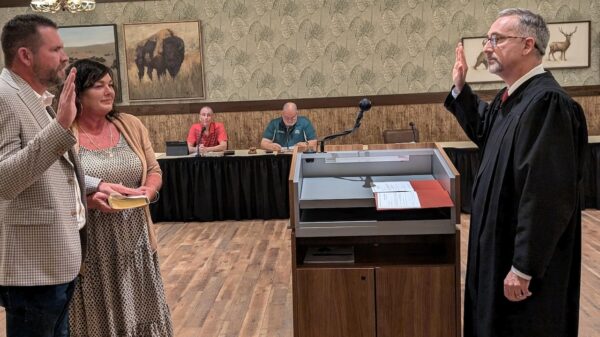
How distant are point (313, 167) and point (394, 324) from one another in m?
0.73

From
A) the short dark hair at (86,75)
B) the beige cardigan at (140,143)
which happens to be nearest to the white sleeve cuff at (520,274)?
the beige cardigan at (140,143)

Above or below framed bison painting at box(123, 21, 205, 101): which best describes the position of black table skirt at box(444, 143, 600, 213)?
below

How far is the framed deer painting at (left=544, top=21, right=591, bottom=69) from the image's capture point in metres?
7.63

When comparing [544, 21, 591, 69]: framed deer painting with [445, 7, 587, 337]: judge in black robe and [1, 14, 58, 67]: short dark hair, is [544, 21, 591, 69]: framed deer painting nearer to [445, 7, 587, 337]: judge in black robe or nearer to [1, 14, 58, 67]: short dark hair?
[445, 7, 587, 337]: judge in black robe

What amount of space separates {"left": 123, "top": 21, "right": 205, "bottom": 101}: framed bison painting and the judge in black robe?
6.42m

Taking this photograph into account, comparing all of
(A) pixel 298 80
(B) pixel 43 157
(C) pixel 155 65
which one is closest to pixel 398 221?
(B) pixel 43 157

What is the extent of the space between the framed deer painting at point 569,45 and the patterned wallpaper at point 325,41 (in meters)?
0.12

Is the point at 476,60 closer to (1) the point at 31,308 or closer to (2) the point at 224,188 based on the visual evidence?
(2) the point at 224,188

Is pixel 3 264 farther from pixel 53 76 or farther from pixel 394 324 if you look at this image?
pixel 394 324

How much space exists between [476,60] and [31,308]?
6996mm

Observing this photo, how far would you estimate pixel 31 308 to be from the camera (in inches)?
71.2

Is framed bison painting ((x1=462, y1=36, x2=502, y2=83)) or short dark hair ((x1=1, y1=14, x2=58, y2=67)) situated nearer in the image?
short dark hair ((x1=1, y1=14, x2=58, y2=67))

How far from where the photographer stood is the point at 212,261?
16.4 feet

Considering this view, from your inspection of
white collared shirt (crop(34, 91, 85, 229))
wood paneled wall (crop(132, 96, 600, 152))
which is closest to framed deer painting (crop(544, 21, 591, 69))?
wood paneled wall (crop(132, 96, 600, 152))
